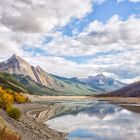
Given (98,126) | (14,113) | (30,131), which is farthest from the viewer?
(98,126)

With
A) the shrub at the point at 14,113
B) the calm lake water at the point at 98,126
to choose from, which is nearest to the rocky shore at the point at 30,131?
the shrub at the point at 14,113

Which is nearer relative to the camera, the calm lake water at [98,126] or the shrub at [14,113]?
the calm lake water at [98,126]

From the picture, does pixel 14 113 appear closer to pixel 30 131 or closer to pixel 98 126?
pixel 30 131

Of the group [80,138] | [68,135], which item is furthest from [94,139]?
[68,135]

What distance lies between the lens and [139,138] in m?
43.0

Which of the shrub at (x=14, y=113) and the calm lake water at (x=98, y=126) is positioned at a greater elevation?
the shrub at (x=14, y=113)

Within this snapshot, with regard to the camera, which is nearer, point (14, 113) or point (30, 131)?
point (30, 131)

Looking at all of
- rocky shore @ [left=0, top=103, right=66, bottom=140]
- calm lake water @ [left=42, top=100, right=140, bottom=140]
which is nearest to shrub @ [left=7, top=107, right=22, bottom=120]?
rocky shore @ [left=0, top=103, right=66, bottom=140]

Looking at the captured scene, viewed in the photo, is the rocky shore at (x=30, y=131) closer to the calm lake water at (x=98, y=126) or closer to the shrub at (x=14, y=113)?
the shrub at (x=14, y=113)

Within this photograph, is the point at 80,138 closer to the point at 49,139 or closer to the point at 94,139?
the point at 94,139

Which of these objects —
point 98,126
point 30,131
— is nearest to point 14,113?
point 30,131

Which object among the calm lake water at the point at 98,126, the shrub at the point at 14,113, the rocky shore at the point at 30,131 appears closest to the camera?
the rocky shore at the point at 30,131

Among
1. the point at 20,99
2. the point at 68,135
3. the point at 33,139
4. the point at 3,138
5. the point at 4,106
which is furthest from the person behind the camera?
the point at 20,99

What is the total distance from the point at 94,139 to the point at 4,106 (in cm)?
1757
